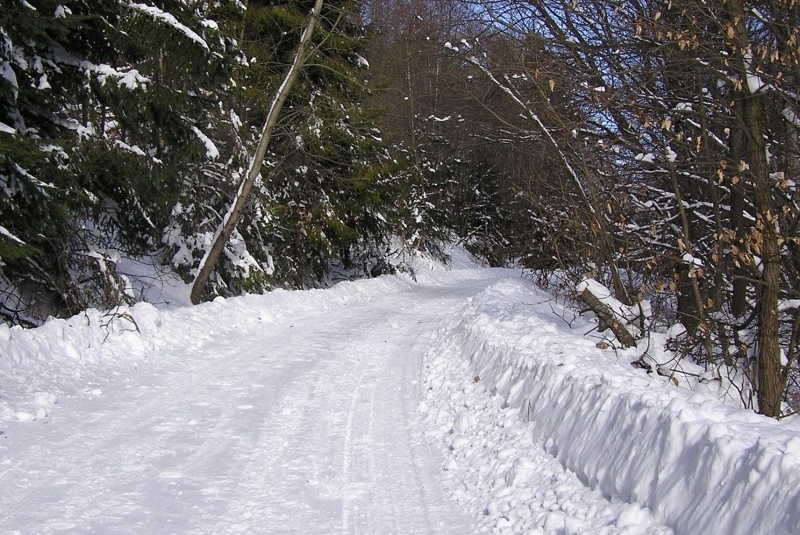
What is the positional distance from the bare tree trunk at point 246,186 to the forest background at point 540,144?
0.67m

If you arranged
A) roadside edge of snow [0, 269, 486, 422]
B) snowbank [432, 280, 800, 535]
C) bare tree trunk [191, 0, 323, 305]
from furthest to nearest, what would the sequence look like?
bare tree trunk [191, 0, 323, 305] < roadside edge of snow [0, 269, 486, 422] < snowbank [432, 280, 800, 535]

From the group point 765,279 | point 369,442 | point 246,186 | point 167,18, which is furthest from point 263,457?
point 246,186

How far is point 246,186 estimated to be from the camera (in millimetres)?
13820

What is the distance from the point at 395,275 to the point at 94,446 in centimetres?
1835

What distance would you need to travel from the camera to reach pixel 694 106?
652 cm

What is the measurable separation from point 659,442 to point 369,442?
98.6 inches

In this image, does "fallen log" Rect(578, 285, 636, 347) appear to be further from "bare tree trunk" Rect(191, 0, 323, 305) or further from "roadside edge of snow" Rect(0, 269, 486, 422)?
"bare tree trunk" Rect(191, 0, 323, 305)

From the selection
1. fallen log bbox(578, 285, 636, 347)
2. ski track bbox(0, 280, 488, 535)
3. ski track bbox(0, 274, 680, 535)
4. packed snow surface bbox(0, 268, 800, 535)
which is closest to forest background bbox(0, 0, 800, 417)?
fallen log bbox(578, 285, 636, 347)

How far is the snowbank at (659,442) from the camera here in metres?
2.98

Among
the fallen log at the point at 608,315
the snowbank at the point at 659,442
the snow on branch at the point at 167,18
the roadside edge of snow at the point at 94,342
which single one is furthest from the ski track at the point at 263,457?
the snow on branch at the point at 167,18

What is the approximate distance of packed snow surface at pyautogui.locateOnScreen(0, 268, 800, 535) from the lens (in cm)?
357

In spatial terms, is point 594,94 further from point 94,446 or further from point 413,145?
point 413,145

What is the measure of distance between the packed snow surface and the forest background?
4.05ft

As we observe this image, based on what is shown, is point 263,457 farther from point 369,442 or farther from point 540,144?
point 540,144
